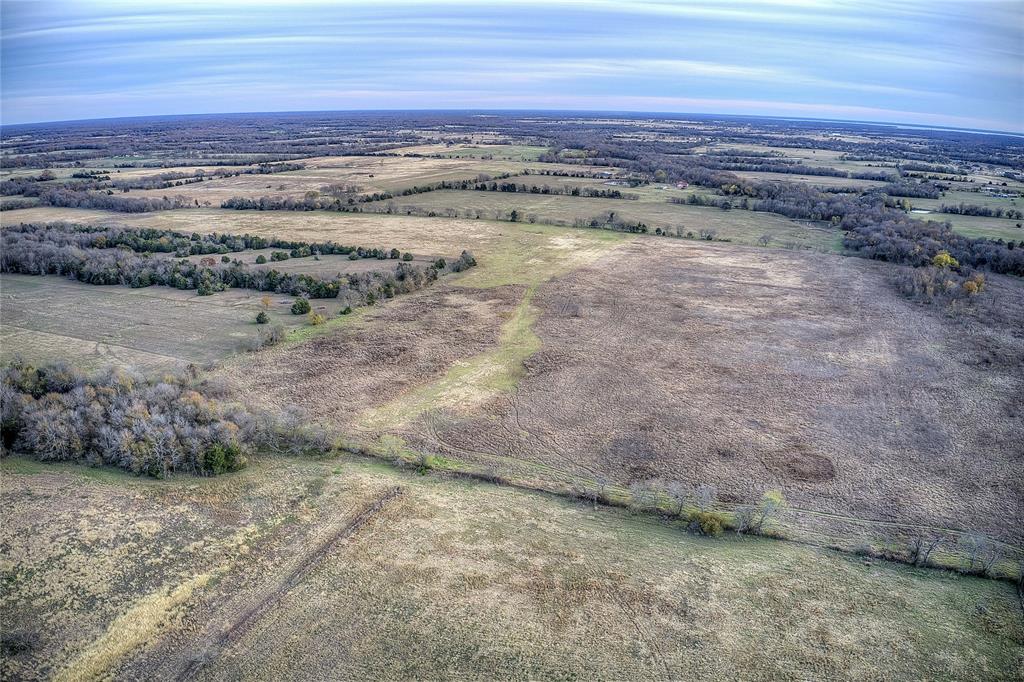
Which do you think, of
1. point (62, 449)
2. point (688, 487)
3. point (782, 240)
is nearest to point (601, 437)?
point (688, 487)

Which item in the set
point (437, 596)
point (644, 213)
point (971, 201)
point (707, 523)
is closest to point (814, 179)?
point (971, 201)

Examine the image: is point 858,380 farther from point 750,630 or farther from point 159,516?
point 159,516

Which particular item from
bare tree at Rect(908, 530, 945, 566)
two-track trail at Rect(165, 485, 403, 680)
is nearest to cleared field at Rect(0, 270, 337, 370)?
two-track trail at Rect(165, 485, 403, 680)

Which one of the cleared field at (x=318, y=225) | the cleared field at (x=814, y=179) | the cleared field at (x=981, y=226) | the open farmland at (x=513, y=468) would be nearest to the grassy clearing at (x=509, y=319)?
the open farmland at (x=513, y=468)

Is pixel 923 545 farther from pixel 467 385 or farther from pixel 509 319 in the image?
pixel 509 319

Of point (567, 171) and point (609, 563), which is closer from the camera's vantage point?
point (609, 563)

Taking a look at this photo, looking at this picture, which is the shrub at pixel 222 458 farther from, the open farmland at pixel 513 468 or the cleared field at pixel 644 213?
the cleared field at pixel 644 213

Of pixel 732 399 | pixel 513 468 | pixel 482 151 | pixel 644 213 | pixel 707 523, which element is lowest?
pixel 707 523
